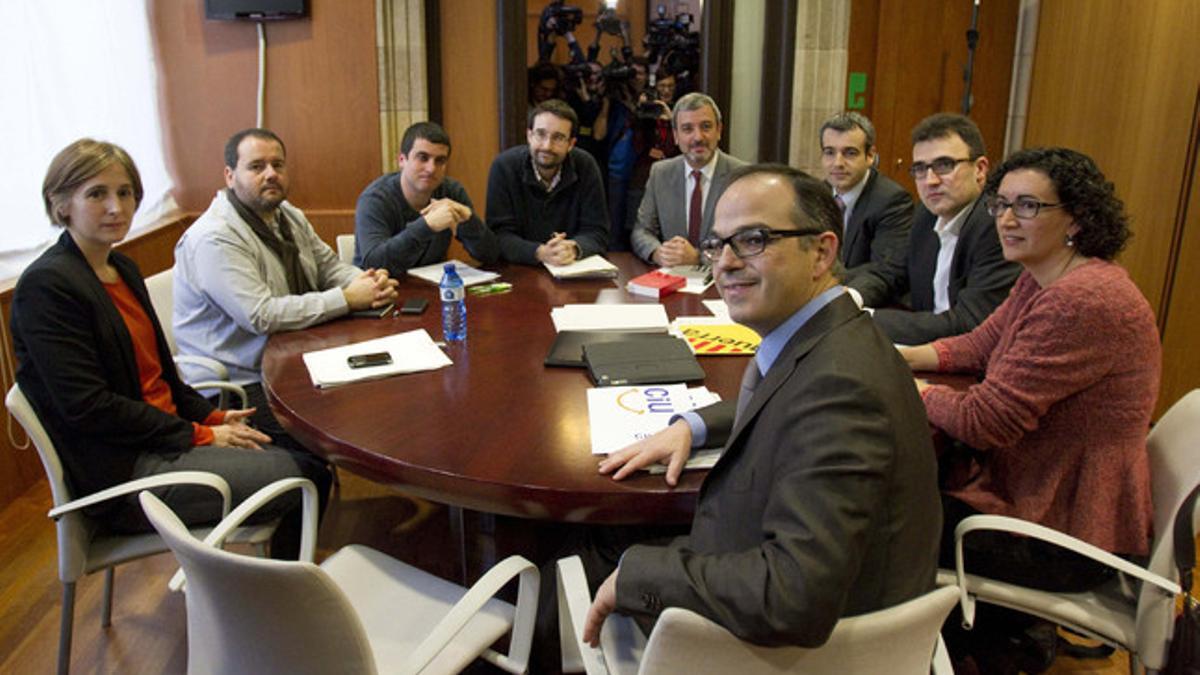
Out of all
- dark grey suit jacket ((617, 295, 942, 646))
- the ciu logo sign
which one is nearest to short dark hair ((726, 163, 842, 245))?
dark grey suit jacket ((617, 295, 942, 646))

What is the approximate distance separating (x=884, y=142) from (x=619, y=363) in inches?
132

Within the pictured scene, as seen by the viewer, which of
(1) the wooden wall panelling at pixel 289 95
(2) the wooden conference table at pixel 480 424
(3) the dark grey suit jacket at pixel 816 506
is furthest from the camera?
(1) the wooden wall panelling at pixel 289 95


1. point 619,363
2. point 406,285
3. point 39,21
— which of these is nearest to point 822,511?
point 619,363

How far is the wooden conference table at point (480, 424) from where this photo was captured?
1.47m

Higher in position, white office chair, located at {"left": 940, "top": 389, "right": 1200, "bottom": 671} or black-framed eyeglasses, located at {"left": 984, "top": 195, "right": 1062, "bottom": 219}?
black-framed eyeglasses, located at {"left": 984, "top": 195, "right": 1062, "bottom": 219}

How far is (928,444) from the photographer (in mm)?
1146

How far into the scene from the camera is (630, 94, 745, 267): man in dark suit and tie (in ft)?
11.5

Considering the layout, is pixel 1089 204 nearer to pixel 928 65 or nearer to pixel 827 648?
pixel 827 648

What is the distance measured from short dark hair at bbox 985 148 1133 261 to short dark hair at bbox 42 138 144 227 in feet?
6.82

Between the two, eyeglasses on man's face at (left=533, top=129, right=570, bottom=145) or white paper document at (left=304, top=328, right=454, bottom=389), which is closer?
white paper document at (left=304, top=328, right=454, bottom=389)

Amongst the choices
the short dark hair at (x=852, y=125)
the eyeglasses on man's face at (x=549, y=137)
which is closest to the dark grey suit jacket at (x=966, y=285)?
the short dark hair at (x=852, y=125)

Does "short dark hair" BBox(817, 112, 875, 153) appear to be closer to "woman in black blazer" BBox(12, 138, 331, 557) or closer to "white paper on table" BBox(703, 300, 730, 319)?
"white paper on table" BBox(703, 300, 730, 319)

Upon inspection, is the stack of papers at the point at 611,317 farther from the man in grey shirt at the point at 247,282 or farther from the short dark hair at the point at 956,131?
the short dark hair at the point at 956,131

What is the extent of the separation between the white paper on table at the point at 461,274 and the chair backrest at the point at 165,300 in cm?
76
